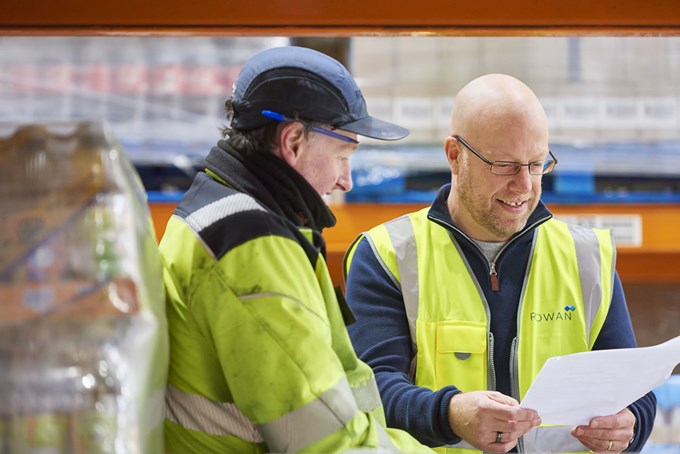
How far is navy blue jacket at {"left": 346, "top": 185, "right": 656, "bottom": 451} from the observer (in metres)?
2.32

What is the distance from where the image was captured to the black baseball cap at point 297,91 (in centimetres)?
189

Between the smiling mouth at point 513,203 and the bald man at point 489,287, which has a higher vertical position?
the smiling mouth at point 513,203

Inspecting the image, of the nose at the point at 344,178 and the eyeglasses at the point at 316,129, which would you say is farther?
the nose at the point at 344,178

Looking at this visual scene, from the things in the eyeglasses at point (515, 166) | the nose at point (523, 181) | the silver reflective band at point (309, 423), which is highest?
the eyeglasses at point (515, 166)

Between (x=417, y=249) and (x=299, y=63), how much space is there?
34.8 inches

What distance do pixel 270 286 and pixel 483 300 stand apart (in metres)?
Result: 1.05

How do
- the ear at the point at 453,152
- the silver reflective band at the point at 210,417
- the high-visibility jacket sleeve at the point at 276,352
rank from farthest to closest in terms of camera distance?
the ear at the point at 453,152 → the silver reflective band at the point at 210,417 → the high-visibility jacket sleeve at the point at 276,352

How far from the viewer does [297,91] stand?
189 centimetres

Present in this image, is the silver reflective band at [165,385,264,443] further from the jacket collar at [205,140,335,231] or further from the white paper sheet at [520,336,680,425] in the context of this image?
the white paper sheet at [520,336,680,425]

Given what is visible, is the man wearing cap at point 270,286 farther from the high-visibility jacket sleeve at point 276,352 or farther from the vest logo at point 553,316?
the vest logo at point 553,316

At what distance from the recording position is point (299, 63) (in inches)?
74.7

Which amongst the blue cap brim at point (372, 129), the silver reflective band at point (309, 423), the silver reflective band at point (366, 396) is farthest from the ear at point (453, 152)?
the silver reflective band at point (309, 423)

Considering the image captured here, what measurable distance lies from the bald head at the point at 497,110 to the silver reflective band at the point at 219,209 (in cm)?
109

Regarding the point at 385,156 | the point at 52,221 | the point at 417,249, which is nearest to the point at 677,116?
the point at 385,156
